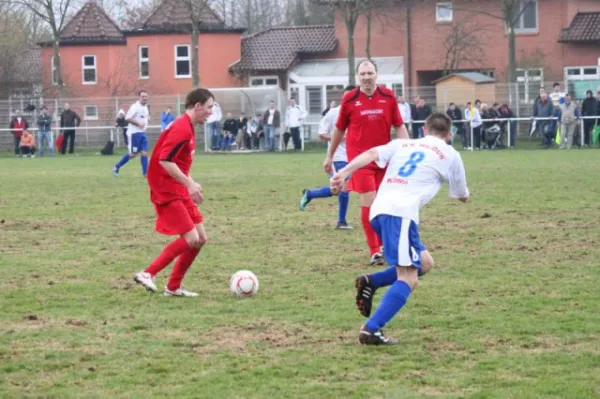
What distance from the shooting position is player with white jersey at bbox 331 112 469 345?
21.6 feet

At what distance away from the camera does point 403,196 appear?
663cm

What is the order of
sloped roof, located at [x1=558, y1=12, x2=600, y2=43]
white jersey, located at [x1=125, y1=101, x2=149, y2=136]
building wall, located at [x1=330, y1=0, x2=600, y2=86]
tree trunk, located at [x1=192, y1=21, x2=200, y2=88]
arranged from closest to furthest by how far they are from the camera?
1. white jersey, located at [x1=125, y1=101, x2=149, y2=136]
2. tree trunk, located at [x1=192, y1=21, x2=200, y2=88]
3. sloped roof, located at [x1=558, y1=12, x2=600, y2=43]
4. building wall, located at [x1=330, y1=0, x2=600, y2=86]

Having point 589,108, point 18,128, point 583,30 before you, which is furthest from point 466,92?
point 18,128

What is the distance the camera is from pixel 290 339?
6.85m

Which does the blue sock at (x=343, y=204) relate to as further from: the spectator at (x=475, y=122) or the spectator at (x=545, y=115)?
the spectator at (x=545, y=115)

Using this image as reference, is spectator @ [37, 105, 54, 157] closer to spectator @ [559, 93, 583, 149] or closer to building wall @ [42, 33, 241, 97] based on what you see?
building wall @ [42, 33, 241, 97]

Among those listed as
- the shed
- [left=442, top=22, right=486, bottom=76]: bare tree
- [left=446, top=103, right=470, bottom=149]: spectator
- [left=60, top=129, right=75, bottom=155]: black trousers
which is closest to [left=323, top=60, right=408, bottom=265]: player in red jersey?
[left=446, top=103, right=470, bottom=149]: spectator

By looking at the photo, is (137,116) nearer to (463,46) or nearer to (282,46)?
(463,46)

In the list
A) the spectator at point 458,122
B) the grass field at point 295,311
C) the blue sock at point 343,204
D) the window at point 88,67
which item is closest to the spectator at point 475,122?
the spectator at point 458,122

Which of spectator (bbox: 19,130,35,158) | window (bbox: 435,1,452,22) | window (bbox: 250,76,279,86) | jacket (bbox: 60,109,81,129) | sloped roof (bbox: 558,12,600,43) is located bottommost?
spectator (bbox: 19,130,35,158)

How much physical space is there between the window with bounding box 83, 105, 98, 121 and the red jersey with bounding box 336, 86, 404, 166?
33418mm

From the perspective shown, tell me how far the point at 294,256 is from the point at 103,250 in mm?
2160

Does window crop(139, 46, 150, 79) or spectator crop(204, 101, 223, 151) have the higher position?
window crop(139, 46, 150, 79)

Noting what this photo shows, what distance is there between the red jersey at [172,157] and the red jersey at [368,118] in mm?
2170
